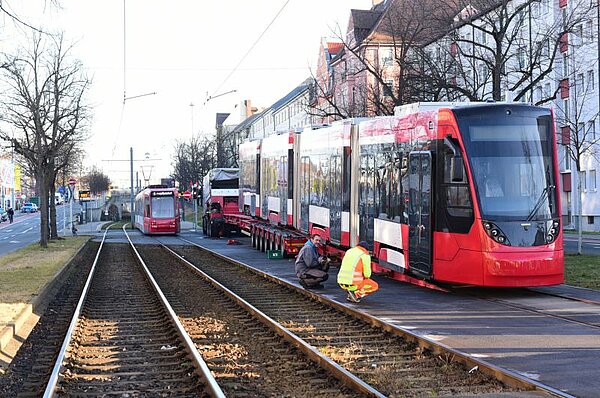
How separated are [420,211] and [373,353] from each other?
6990mm

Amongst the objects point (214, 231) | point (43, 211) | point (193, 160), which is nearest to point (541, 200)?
point (43, 211)

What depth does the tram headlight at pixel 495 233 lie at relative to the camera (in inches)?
617

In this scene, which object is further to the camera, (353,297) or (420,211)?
(420,211)

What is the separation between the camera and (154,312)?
1625 cm

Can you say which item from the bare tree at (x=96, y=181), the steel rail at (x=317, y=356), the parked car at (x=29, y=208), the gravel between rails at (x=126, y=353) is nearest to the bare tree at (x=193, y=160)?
the bare tree at (x=96, y=181)

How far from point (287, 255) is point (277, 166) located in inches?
150

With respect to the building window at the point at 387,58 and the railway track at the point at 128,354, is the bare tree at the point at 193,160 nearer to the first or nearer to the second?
the building window at the point at 387,58

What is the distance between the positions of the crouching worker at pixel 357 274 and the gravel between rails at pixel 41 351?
4985mm

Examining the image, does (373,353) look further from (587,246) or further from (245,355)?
(587,246)

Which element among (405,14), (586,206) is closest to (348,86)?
(586,206)

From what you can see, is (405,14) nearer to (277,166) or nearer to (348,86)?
(277,166)

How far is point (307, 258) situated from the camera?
18484mm

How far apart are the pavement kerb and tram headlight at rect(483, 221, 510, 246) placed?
8.12 metres

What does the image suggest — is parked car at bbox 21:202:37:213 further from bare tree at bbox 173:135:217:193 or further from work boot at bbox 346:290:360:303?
work boot at bbox 346:290:360:303
